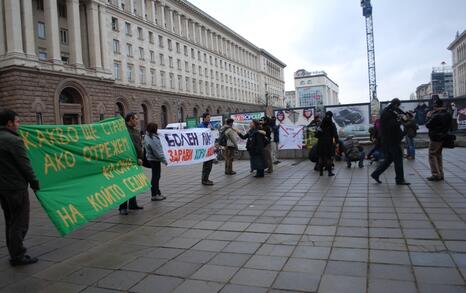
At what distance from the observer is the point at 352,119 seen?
1708 centimetres

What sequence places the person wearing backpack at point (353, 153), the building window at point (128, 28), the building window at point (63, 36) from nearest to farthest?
the person wearing backpack at point (353, 153) → the building window at point (63, 36) → the building window at point (128, 28)

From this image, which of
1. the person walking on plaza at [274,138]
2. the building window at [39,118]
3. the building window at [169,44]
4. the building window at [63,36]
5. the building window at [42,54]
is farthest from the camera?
the building window at [169,44]

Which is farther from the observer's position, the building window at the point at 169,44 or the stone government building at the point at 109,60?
the building window at the point at 169,44

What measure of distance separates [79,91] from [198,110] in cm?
3208

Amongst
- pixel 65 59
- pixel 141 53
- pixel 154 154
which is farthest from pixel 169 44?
pixel 154 154

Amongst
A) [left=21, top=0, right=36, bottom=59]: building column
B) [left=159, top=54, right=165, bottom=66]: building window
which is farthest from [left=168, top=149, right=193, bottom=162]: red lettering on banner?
[left=159, top=54, right=165, bottom=66]: building window

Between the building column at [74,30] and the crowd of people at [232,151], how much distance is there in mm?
36860

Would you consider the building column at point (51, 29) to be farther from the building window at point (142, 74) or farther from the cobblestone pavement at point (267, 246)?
the cobblestone pavement at point (267, 246)

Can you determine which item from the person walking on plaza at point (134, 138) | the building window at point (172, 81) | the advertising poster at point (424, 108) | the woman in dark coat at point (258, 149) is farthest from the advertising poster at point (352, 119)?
the building window at point (172, 81)

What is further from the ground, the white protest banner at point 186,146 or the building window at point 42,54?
the building window at point 42,54

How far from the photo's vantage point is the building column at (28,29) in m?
39.1

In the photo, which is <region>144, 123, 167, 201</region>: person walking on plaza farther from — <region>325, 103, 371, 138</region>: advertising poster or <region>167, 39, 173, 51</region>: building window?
<region>167, 39, 173, 51</region>: building window

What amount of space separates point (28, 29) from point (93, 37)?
9.51 m

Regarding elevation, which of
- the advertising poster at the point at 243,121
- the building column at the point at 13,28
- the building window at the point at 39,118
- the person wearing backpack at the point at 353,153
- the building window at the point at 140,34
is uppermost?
the building window at the point at 140,34
